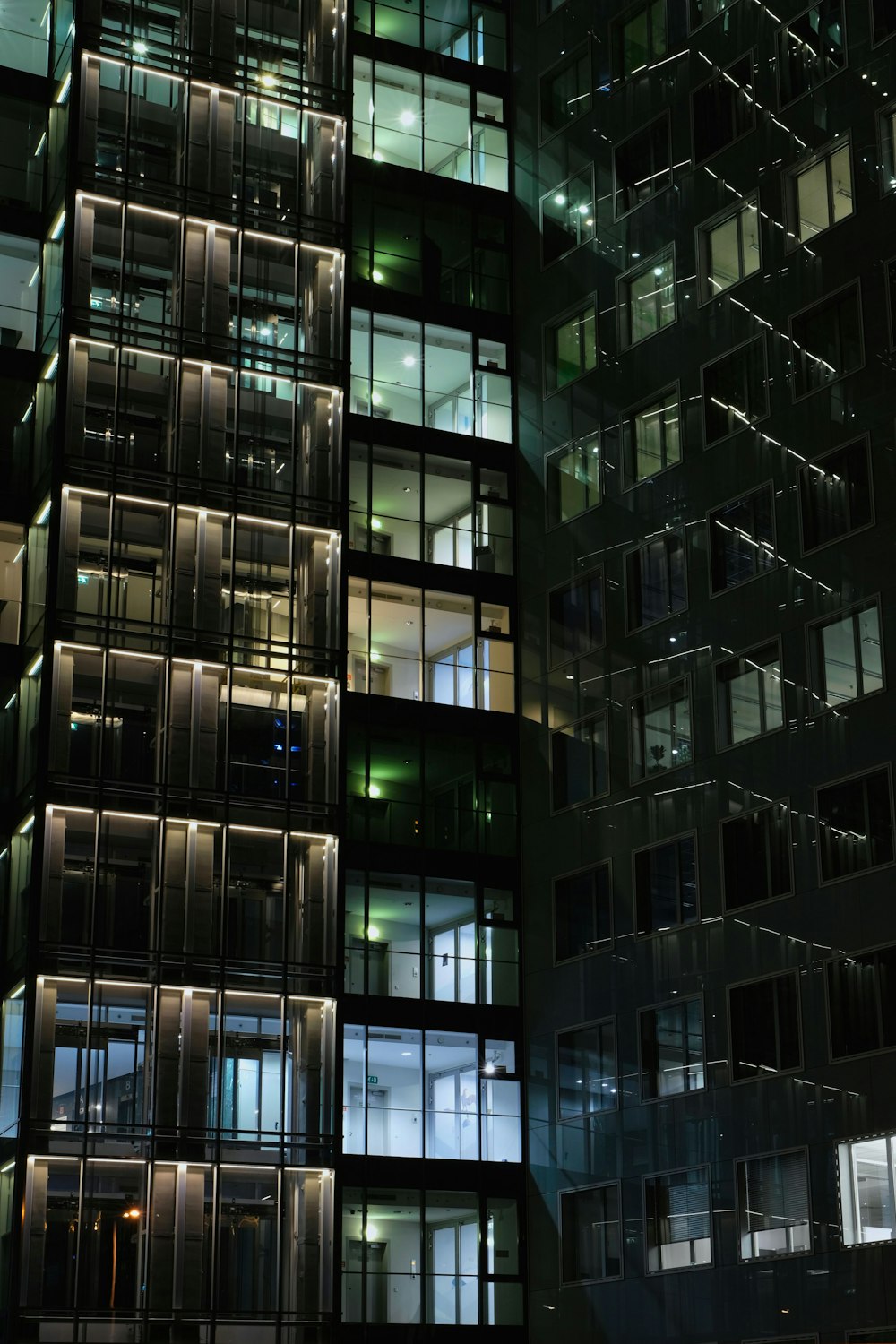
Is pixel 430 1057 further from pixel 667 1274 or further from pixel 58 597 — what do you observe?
pixel 58 597

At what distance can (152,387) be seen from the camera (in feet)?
139

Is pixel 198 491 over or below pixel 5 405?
below

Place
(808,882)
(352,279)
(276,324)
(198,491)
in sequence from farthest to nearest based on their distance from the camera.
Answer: (352,279) < (276,324) < (198,491) < (808,882)

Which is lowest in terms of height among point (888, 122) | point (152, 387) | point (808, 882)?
point (808, 882)

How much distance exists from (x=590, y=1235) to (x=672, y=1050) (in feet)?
16.3

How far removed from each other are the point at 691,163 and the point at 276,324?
1075cm

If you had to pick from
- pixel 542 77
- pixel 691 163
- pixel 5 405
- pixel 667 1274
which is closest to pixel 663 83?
pixel 691 163

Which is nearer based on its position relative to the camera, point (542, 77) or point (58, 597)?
point (58, 597)

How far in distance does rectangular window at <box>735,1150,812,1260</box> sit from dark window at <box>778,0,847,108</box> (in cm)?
2272

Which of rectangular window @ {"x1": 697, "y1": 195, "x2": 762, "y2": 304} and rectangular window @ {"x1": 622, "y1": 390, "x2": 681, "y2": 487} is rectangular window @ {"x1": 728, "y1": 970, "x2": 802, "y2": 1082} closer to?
rectangular window @ {"x1": 622, "y1": 390, "x2": 681, "y2": 487}

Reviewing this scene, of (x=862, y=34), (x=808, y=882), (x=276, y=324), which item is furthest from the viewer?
(x=276, y=324)

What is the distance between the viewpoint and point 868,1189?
108ft

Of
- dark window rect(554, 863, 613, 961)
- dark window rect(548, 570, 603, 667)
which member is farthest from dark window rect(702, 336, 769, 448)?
dark window rect(554, 863, 613, 961)

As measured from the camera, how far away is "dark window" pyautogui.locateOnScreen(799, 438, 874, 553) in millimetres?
36281
